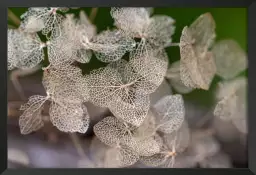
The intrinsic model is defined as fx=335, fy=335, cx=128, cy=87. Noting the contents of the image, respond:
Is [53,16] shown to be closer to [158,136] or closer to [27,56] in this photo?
[27,56]

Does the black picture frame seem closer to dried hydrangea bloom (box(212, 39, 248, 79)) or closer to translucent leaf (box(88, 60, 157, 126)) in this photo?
dried hydrangea bloom (box(212, 39, 248, 79))

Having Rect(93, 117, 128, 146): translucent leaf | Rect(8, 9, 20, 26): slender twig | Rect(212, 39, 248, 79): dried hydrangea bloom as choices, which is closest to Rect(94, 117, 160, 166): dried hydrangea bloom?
Rect(93, 117, 128, 146): translucent leaf

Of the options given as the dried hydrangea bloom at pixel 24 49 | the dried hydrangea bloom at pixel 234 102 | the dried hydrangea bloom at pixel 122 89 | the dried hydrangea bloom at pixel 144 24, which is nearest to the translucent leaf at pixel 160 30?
the dried hydrangea bloom at pixel 144 24

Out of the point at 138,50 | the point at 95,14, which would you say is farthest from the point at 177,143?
the point at 95,14

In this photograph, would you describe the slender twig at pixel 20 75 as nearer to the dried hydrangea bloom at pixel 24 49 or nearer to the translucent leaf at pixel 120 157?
the dried hydrangea bloom at pixel 24 49

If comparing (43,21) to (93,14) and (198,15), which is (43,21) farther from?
(198,15)

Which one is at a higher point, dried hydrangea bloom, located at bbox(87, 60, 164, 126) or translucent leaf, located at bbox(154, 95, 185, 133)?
dried hydrangea bloom, located at bbox(87, 60, 164, 126)
